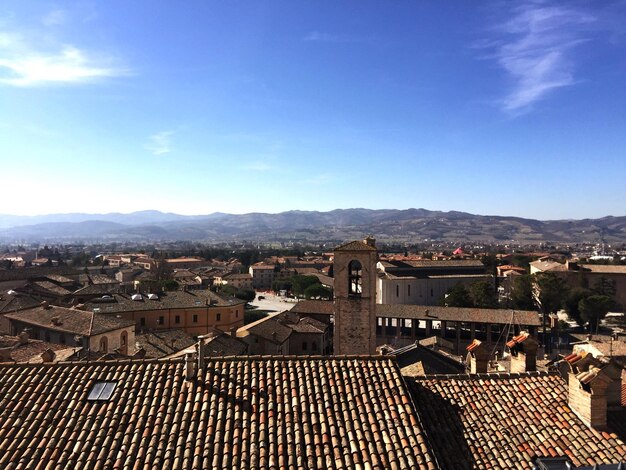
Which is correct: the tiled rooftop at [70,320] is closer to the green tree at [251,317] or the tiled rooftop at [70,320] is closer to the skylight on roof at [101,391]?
the green tree at [251,317]

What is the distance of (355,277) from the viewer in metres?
24.7

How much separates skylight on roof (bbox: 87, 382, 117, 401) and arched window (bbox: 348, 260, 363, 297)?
16.7 m

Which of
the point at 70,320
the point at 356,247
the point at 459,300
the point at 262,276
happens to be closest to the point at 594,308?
the point at 459,300

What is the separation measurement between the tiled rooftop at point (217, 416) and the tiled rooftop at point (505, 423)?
91cm

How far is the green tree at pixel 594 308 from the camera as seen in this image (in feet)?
162

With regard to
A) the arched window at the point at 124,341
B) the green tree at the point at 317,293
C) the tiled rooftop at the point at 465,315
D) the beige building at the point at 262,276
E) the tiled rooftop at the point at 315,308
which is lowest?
the beige building at the point at 262,276

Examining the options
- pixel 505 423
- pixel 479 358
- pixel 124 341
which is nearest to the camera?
pixel 505 423

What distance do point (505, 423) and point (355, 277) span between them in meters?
16.6

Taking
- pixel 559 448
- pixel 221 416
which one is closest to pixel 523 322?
pixel 559 448

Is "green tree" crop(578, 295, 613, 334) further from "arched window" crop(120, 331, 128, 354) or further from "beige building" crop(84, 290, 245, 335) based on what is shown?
"arched window" crop(120, 331, 128, 354)

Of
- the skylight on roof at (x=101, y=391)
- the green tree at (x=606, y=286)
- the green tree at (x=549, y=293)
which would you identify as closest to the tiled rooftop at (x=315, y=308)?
the green tree at (x=549, y=293)

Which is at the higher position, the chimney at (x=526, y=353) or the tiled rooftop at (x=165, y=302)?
the chimney at (x=526, y=353)

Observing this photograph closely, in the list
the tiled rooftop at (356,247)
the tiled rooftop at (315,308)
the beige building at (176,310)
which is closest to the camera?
the tiled rooftop at (356,247)

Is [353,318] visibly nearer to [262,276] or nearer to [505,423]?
[505,423]
